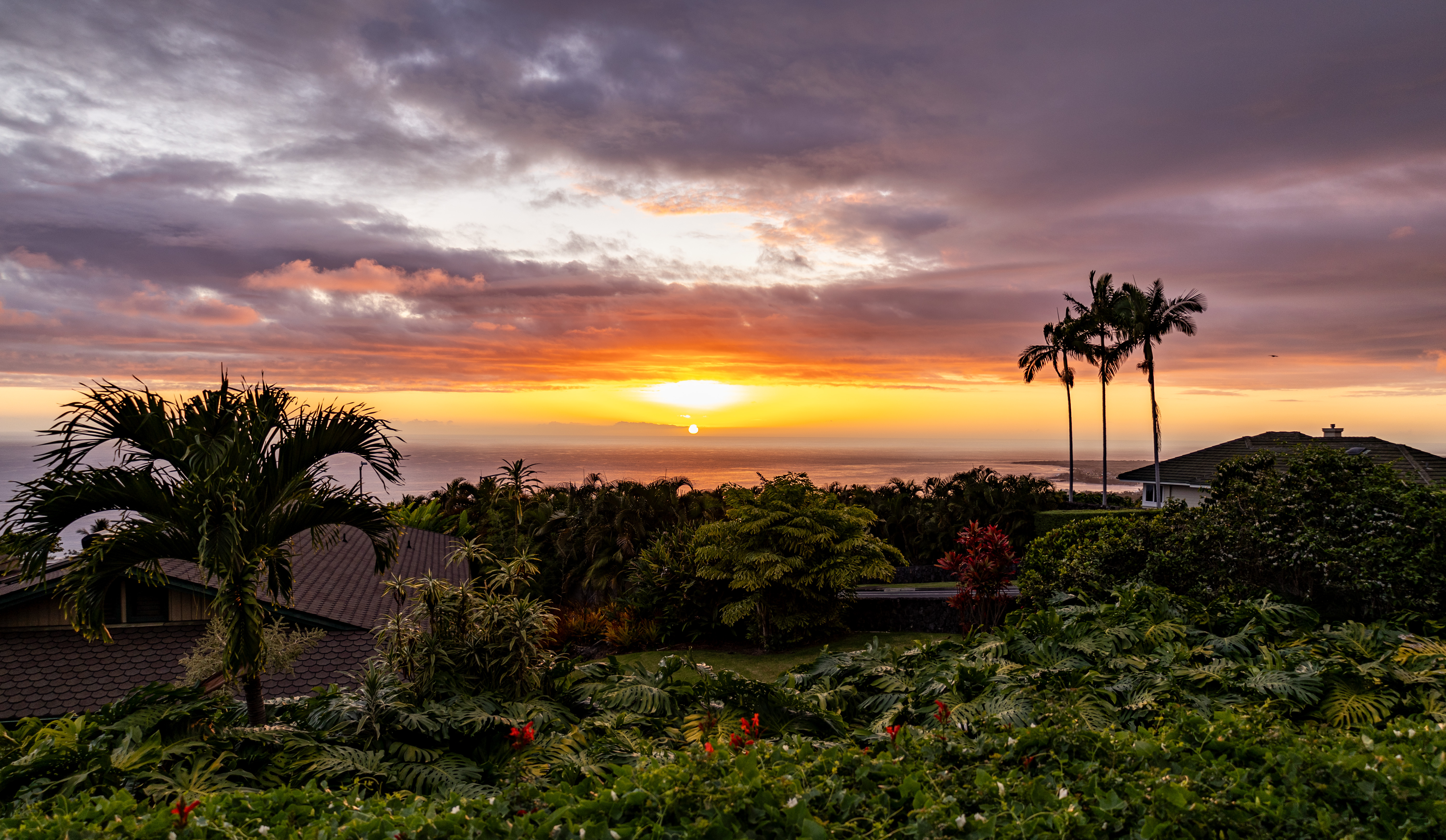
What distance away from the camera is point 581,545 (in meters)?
25.6

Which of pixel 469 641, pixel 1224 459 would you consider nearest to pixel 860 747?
pixel 469 641

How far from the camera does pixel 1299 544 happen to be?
27.4 feet

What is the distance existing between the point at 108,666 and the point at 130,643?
2.24 feet

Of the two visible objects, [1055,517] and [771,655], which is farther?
[1055,517]

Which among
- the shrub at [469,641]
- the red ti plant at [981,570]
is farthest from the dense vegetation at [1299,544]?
the shrub at [469,641]

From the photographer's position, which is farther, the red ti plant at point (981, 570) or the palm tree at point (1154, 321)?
the palm tree at point (1154, 321)

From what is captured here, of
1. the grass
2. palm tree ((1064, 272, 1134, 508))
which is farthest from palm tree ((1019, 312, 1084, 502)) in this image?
the grass

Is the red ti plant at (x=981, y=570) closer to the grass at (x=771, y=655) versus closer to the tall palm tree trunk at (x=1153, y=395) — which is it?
the grass at (x=771, y=655)

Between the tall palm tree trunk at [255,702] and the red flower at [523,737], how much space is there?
7.65ft

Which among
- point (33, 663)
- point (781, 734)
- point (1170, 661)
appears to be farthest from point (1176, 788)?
point (33, 663)

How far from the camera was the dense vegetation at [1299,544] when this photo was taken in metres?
7.72

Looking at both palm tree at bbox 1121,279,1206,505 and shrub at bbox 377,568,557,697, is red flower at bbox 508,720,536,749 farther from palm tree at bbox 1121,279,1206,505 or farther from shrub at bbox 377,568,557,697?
palm tree at bbox 1121,279,1206,505

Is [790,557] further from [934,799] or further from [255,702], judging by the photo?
[934,799]

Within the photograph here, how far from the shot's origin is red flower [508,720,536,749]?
5.23m
